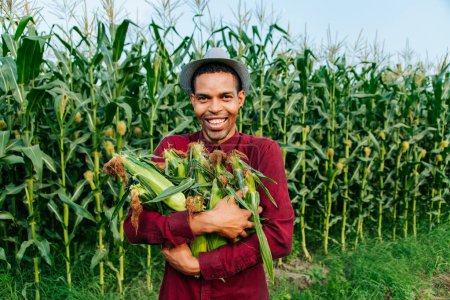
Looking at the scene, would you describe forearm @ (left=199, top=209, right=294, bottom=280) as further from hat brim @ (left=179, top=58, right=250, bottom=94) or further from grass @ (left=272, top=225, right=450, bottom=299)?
grass @ (left=272, top=225, right=450, bottom=299)

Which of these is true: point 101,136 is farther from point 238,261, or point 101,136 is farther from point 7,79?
point 238,261

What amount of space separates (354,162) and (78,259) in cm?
388

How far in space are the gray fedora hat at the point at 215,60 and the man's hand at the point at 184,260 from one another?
74 centimetres

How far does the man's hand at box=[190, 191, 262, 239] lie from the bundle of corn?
0.09 ft

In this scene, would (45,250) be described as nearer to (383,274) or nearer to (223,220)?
(223,220)

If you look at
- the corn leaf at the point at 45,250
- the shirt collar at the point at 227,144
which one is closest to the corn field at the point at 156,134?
the corn leaf at the point at 45,250

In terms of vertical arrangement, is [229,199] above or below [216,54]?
below

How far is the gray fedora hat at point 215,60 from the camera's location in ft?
6.17

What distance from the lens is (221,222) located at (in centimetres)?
158

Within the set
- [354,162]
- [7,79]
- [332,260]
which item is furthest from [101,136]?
[354,162]

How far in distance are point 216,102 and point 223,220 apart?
53 centimetres

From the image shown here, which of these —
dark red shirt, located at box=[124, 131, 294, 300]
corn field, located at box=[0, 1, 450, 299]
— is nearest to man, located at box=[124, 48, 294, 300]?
dark red shirt, located at box=[124, 131, 294, 300]

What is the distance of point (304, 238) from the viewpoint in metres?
5.61

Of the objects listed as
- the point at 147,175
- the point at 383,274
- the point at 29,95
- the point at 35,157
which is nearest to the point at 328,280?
the point at 383,274
